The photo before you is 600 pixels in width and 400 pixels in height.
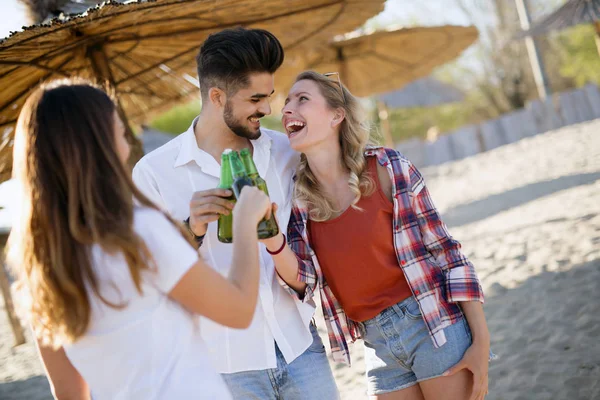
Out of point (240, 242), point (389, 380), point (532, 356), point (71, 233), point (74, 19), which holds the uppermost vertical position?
point (74, 19)

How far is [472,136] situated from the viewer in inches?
729

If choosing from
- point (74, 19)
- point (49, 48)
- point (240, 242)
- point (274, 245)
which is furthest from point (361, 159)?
point (49, 48)

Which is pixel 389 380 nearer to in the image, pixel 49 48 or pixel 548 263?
pixel 49 48

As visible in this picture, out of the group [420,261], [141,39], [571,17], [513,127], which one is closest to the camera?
[420,261]

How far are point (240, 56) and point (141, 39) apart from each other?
54.9 inches

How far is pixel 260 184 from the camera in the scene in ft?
7.12

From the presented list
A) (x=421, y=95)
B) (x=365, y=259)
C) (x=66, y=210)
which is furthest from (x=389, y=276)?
(x=421, y=95)

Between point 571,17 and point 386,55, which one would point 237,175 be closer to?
point 386,55

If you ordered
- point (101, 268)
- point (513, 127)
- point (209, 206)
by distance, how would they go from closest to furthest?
point (101, 268)
point (209, 206)
point (513, 127)

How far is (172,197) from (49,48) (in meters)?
1.52

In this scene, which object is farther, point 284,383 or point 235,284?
point 284,383

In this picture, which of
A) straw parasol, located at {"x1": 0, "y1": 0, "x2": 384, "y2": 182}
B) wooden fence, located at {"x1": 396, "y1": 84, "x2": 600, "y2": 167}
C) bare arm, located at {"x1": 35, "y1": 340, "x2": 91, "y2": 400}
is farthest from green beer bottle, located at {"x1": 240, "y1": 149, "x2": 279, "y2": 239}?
wooden fence, located at {"x1": 396, "y1": 84, "x2": 600, "y2": 167}

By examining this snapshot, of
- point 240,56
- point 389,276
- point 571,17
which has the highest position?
point 571,17

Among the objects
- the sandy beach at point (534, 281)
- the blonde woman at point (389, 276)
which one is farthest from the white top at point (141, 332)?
the sandy beach at point (534, 281)
